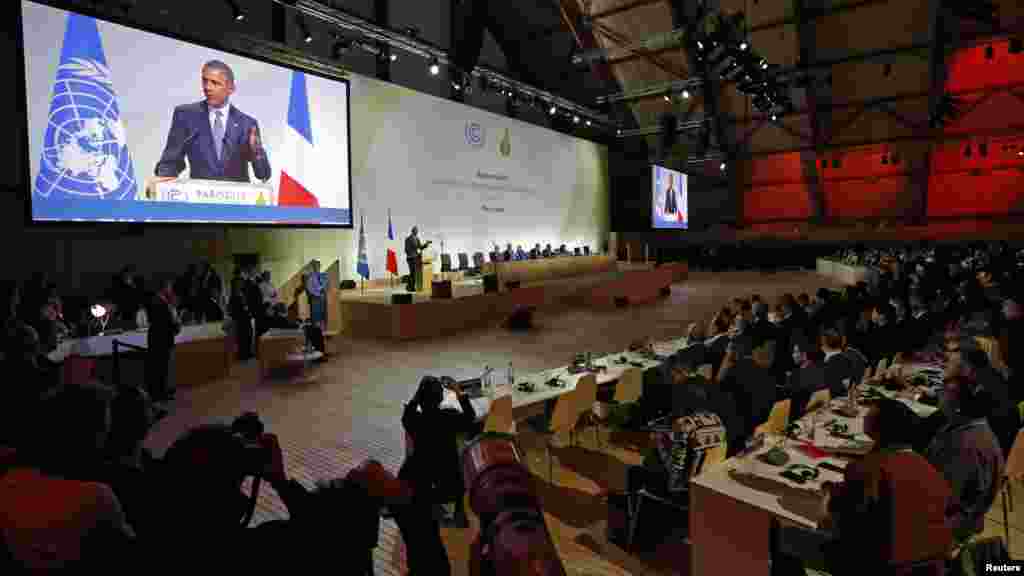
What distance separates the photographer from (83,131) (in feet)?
21.7

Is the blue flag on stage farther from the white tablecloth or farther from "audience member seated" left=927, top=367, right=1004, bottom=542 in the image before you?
"audience member seated" left=927, top=367, right=1004, bottom=542

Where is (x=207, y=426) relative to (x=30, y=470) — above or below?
above

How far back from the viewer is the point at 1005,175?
17828 millimetres

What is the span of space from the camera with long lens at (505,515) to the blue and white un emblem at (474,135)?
46.7 feet

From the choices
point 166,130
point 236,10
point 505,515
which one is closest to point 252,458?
point 505,515

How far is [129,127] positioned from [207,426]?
7590 mm

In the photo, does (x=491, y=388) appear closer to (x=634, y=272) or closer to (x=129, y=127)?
(x=129, y=127)

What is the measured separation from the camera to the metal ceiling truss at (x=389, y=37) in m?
9.25

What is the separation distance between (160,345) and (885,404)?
6.30 meters

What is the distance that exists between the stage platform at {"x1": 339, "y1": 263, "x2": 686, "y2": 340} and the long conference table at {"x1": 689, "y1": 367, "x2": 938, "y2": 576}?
7.11 m

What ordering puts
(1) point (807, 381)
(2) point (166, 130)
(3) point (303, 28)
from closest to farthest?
(1) point (807, 381), (2) point (166, 130), (3) point (303, 28)

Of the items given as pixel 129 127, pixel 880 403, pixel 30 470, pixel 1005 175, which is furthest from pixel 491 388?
pixel 1005 175

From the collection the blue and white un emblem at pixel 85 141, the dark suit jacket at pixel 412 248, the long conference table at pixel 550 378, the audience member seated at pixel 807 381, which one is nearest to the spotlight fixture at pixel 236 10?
the blue and white un emblem at pixel 85 141

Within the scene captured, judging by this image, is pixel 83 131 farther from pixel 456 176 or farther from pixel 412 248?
pixel 456 176
